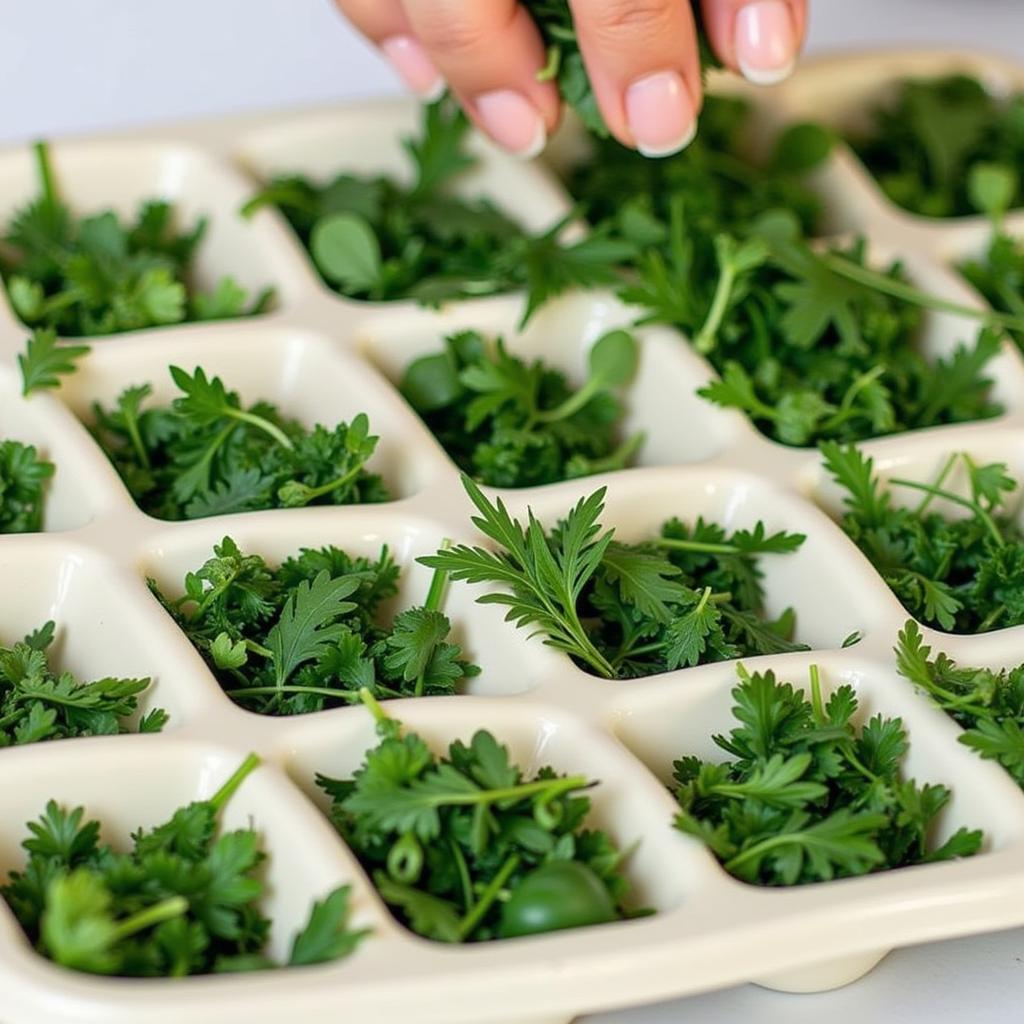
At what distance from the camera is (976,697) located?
109cm

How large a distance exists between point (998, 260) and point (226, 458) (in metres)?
0.75

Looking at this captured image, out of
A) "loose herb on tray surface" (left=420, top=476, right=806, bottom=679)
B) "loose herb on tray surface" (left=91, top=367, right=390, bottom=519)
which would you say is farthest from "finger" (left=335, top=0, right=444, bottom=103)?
"loose herb on tray surface" (left=420, top=476, right=806, bottom=679)

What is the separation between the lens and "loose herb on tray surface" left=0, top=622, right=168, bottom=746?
1.07 meters

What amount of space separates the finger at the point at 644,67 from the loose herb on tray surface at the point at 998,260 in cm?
36

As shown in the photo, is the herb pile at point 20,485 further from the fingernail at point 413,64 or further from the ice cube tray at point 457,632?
the fingernail at point 413,64

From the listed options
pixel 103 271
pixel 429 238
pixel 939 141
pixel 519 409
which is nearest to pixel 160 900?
pixel 519 409

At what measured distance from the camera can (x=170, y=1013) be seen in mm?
855

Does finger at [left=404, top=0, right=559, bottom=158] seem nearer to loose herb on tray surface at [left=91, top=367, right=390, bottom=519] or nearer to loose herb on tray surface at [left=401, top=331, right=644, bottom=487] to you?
loose herb on tray surface at [left=401, top=331, right=644, bottom=487]

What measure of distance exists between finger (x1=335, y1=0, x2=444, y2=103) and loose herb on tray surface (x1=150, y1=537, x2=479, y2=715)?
0.51m

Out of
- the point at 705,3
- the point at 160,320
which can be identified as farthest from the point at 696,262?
the point at 160,320

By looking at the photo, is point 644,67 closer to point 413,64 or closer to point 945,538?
point 413,64

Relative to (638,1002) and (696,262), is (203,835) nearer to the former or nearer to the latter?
(638,1002)

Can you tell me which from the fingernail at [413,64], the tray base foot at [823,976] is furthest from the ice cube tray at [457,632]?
the fingernail at [413,64]

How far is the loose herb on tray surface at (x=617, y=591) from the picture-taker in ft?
3.72
